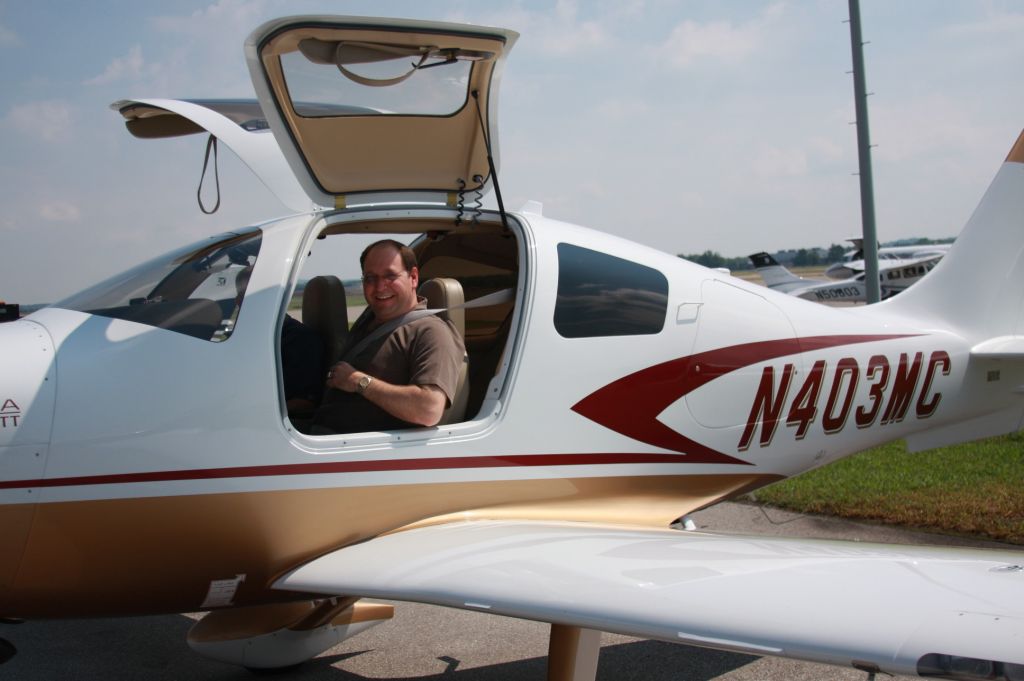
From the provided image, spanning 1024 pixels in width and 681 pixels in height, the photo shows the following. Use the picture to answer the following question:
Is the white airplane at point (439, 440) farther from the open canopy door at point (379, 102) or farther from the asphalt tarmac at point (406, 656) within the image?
the asphalt tarmac at point (406, 656)

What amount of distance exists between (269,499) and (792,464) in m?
2.57

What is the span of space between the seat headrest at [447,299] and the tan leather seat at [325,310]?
1.26 ft

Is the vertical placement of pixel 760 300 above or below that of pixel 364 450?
above

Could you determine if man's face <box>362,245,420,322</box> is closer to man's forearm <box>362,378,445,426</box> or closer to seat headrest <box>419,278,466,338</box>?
seat headrest <box>419,278,466,338</box>

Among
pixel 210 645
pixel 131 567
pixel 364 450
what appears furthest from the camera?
pixel 210 645

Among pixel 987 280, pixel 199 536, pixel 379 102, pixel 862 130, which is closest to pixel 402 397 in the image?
pixel 199 536

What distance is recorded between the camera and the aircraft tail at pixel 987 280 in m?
4.88

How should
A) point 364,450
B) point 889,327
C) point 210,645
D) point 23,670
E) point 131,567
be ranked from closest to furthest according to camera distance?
point 131,567 < point 364,450 < point 210,645 < point 23,670 < point 889,327

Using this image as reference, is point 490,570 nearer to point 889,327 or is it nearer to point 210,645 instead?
point 210,645

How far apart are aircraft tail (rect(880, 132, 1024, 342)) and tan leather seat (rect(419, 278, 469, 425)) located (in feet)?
8.37

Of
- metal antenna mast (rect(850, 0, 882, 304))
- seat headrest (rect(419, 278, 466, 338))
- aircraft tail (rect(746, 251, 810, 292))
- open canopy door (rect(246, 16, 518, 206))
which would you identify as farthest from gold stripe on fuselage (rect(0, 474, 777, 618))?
aircraft tail (rect(746, 251, 810, 292))

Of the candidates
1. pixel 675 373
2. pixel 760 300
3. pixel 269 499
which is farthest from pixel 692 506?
pixel 269 499

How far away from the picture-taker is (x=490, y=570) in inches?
110

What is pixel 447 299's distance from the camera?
3.67 m
